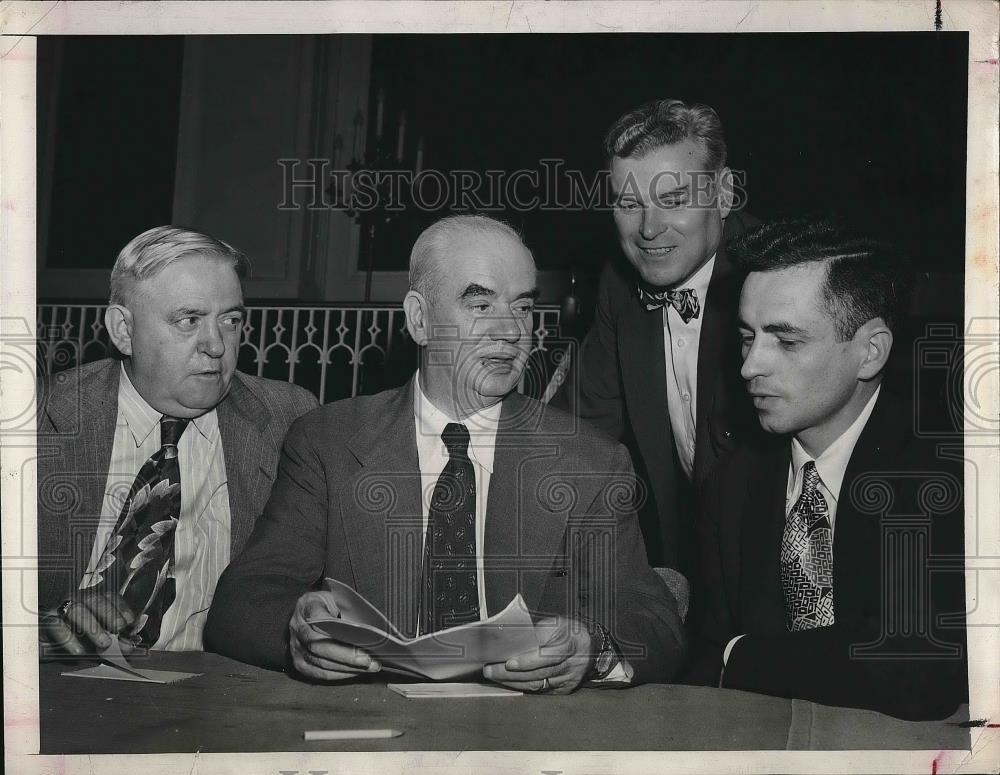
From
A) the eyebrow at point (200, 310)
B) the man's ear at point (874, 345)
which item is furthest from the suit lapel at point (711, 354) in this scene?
the eyebrow at point (200, 310)

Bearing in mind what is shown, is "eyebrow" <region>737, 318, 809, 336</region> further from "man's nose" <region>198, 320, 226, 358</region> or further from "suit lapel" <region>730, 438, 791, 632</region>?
"man's nose" <region>198, 320, 226, 358</region>

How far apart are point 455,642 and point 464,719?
0.83 ft

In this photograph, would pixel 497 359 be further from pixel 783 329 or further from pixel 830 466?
pixel 830 466

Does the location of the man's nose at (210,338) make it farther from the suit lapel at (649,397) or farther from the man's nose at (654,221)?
the man's nose at (654,221)

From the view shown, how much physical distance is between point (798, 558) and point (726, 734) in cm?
65

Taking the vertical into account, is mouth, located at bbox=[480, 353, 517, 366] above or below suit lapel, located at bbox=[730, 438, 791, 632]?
above

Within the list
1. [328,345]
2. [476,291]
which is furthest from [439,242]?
[328,345]

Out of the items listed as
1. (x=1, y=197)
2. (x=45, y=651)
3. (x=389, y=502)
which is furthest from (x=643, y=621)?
(x=1, y=197)

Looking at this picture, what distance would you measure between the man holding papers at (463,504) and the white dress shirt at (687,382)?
22 centimetres

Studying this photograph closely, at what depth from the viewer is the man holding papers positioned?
3818 millimetres

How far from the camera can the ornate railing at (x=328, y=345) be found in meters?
3.94

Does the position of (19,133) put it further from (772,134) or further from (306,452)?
(772,134)

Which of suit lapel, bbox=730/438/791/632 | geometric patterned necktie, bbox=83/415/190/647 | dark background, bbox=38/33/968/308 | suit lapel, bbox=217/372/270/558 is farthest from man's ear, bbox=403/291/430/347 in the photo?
suit lapel, bbox=730/438/791/632

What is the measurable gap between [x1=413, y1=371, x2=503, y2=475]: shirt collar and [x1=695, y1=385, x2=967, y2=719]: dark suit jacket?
809 mm
